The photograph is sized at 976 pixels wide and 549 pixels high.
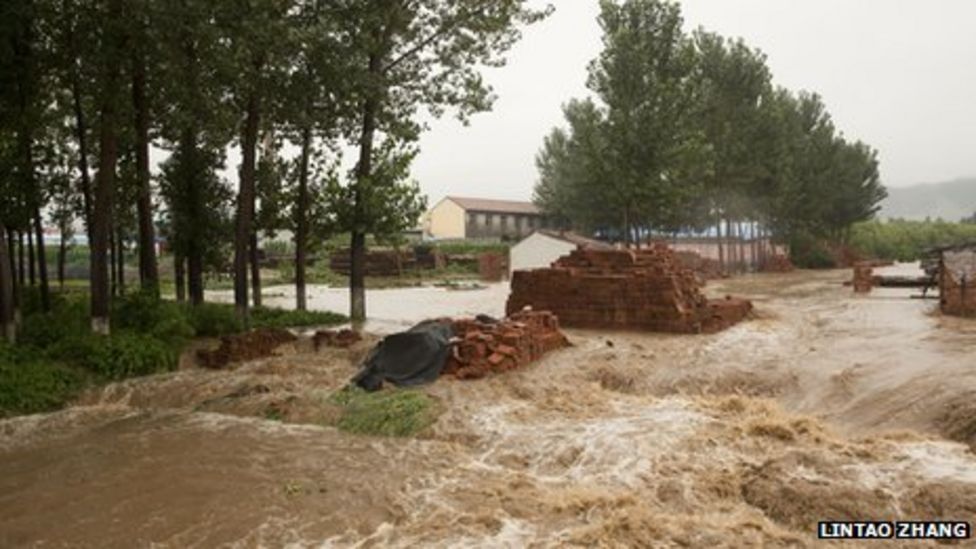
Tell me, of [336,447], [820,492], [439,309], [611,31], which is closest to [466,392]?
[336,447]

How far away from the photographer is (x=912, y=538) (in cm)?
574

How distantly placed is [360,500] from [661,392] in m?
5.83

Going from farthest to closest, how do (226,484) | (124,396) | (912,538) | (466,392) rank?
(124,396) < (466,392) < (226,484) < (912,538)

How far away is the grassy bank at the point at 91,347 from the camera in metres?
11.5

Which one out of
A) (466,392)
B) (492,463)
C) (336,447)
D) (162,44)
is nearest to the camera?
(492,463)

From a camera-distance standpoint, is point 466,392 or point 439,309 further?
point 439,309

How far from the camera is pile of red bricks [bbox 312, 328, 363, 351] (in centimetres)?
1532

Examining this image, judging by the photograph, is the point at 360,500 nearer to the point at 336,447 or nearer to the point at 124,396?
the point at 336,447

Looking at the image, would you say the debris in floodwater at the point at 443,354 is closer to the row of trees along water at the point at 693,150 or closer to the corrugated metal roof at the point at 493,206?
the row of trees along water at the point at 693,150

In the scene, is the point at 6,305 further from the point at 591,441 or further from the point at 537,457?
the point at 591,441

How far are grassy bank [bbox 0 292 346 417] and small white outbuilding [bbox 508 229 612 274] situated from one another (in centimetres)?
2264

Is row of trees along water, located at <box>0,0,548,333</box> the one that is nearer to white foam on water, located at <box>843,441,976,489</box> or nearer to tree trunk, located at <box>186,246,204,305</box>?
tree trunk, located at <box>186,246,204,305</box>

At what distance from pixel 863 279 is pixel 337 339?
21.8 metres

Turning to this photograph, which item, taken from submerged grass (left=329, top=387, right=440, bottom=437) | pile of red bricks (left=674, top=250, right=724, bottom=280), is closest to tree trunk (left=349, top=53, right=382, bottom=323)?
submerged grass (left=329, top=387, right=440, bottom=437)
